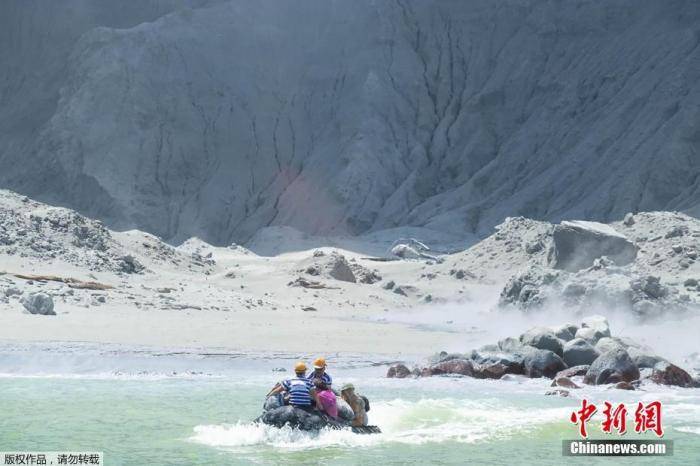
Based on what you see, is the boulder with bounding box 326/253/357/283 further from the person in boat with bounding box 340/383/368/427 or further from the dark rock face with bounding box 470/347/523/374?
the person in boat with bounding box 340/383/368/427

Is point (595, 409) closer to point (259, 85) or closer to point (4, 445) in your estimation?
point (4, 445)

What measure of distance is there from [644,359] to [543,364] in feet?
6.72

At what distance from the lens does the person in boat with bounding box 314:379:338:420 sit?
15.5m

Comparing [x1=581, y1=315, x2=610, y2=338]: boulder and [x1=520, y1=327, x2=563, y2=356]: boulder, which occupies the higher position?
[x1=581, y1=315, x2=610, y2=338]: boulder

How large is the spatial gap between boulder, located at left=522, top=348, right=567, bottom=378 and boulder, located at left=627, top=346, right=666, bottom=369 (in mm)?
1435

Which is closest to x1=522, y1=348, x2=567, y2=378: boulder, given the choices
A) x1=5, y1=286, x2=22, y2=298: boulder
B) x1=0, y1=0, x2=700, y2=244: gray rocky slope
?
x1=5, y1=286, x2=22, y2=298: boulder

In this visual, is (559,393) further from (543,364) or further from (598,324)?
(598,324)

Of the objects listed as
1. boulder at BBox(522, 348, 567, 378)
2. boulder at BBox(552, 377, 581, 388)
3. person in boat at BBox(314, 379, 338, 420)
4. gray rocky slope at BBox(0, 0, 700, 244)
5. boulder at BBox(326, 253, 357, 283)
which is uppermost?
gray rocky slope at BBox(0, 0, 700, 244)

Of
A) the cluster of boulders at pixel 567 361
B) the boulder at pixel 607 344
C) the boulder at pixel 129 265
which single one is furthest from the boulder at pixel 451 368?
the boulder at pixel 129 265

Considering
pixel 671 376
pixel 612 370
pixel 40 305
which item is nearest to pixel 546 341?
pixel 612 370

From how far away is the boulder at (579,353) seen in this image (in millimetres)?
22375

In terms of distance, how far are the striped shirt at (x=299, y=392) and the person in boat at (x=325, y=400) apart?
0.54 feet

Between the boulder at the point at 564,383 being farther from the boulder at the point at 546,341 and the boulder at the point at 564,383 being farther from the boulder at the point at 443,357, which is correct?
the boulder at the point at 443,357

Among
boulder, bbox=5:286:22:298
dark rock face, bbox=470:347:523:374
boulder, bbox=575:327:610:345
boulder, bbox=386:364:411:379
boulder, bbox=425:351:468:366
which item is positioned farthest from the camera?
boulder, bbox=5:286:22:298
